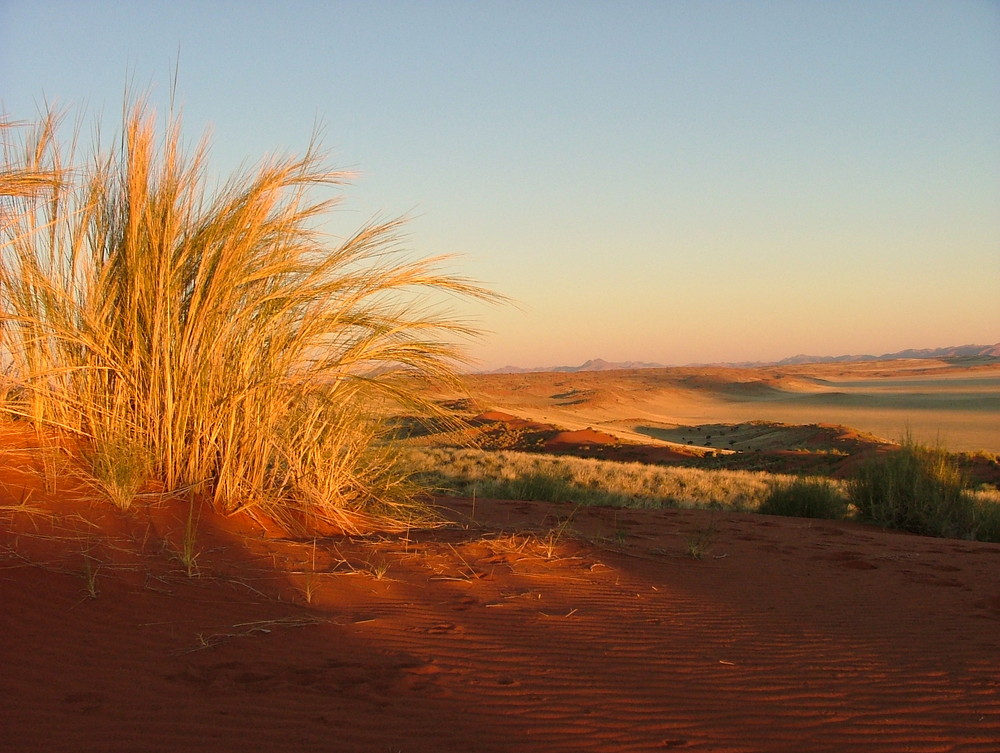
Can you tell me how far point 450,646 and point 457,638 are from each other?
0.45 feet

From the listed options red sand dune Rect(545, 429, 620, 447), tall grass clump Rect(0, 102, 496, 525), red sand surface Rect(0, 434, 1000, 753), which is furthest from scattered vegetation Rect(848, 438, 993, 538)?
red sand dune Rect(545, 429, 620, 447)

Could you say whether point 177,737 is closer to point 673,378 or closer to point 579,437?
point 579,437

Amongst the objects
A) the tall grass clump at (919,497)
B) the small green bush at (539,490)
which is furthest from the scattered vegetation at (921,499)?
Result: the small green bush at (539,490)

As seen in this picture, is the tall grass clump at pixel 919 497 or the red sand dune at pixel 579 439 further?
the red sand dune at pixel 579 439

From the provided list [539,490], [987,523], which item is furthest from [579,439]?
[987,523]

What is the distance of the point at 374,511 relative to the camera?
7320 mm

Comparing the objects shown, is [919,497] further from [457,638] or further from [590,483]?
[457,638]

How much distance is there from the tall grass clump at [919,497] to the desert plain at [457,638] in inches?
146

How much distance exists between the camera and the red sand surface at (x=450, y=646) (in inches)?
131

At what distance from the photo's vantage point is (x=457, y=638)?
445 centimetres

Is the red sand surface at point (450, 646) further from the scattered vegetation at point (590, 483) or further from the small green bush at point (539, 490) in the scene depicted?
the scattered vegetation at point (590, 483)

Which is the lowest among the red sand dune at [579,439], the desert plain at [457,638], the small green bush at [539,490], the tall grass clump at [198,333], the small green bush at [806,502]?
the red sand dune at [579,439]

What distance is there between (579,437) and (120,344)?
26045mm

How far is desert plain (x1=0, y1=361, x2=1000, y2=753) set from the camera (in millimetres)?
3359
